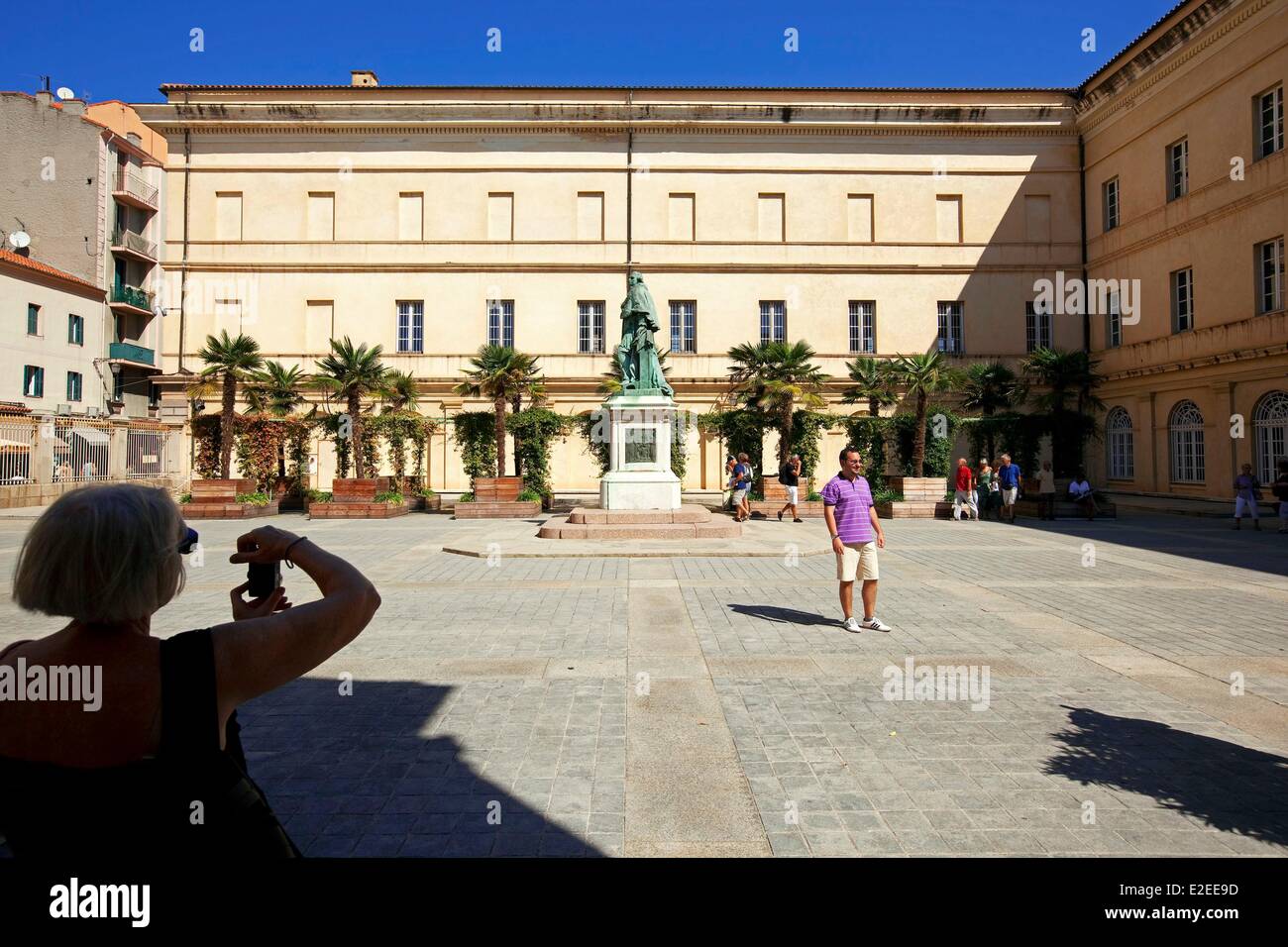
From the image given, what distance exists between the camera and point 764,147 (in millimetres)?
31703

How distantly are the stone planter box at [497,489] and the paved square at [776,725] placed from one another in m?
12.9

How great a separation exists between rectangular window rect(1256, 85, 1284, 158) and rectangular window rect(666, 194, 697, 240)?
18.9 m

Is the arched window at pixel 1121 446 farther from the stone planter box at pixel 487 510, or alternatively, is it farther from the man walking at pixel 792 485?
the stone planter box at pixel 487 510

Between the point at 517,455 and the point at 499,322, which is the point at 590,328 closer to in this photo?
the point at 499,322

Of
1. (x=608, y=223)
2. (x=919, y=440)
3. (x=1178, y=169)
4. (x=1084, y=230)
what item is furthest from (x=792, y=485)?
(x=1084, y=230)

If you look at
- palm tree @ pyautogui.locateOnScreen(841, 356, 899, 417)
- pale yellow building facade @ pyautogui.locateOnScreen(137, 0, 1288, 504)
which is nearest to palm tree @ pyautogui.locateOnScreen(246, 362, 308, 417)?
pale yellow building facade @ pyautogui.locateOnScreen(137, 0, 1288, 504)

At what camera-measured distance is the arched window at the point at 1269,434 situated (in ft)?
71.5

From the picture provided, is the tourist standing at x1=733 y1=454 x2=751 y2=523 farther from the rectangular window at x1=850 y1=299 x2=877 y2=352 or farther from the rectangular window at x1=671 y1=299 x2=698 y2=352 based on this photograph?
the rectangular window at x1=850 y1=299 x2=877 y2=352

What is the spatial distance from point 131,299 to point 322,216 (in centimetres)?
987

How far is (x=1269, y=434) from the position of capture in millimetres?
22250

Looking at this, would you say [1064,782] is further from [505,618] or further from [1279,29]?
[1279,29]

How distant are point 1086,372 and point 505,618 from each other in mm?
22261

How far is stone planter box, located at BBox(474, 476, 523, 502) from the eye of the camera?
22438mm

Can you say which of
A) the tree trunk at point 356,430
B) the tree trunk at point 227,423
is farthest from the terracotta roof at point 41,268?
the tree trunk at point 356,430
